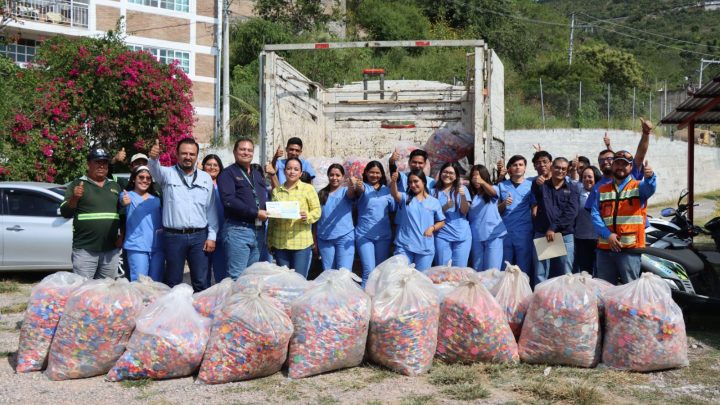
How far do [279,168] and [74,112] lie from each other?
350 inches

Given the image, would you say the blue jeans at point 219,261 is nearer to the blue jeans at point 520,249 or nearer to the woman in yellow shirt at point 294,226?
the woman in yellow shirt at point 294,226

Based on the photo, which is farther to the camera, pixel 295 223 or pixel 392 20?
pixel 392 20

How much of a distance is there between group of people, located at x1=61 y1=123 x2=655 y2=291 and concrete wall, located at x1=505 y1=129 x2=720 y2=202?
466 inches

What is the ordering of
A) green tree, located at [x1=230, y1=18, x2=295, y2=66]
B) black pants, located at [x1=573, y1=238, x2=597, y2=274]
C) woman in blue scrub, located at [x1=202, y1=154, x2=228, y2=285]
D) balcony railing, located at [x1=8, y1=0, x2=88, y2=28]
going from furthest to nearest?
balcony railing, located at [x1=8, y1=0, x2=88, y2=28] < green tree, located at [x1=230, y1=18, x2=295, y2=66] < black pants, located at [x1=573, y1=238, x2=597, y2=274] < woman in blue scrub, located at [x1=202, y1=154, x2=228, y2=285]

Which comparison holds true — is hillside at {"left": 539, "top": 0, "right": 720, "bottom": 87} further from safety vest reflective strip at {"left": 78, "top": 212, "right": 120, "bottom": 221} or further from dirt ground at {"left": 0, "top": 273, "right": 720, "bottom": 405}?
safety vest reflective strip at {"left": 78, "top": 212, "right": 120, "bottom": 221}

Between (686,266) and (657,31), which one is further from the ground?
(657,31)

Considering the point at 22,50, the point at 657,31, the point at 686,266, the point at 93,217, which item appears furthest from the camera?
the point at 657,31

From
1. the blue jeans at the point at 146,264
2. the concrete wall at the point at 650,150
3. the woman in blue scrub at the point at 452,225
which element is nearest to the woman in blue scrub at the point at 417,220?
the woman in blue scrub at the point at 452,225

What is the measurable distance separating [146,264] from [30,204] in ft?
11.3

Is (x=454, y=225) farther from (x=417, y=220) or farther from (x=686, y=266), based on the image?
(x=686, y=266)

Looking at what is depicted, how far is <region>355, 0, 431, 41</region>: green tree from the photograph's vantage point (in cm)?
2817

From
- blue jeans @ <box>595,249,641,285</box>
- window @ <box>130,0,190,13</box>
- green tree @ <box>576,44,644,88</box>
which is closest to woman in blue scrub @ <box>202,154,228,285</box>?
blue jeans @ <box>595,249,641,285</box>

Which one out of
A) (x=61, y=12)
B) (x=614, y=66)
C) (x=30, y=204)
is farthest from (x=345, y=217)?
(x=614, y=66)

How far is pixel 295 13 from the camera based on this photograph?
26.3 metres
